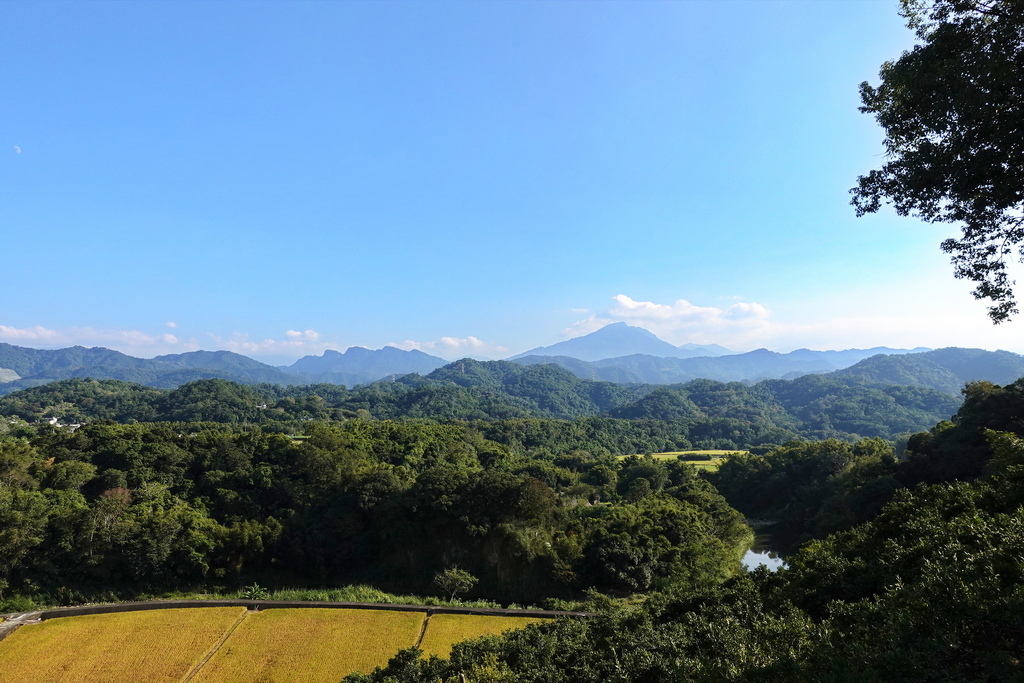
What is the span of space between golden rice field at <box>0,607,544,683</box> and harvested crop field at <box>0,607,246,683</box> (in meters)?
0.03

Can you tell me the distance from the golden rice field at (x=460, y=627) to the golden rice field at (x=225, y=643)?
35 mm

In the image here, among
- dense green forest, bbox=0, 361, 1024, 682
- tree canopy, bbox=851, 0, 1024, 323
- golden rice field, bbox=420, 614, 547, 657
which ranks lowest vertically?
golden rice field, bbox=420, 614, 547, 657

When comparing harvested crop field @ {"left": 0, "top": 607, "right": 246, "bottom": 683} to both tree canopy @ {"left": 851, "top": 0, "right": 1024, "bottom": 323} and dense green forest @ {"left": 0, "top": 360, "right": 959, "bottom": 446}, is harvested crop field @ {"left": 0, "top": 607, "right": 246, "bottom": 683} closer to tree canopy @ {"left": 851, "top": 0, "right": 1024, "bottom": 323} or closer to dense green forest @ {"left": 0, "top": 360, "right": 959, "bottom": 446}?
tree canopy @ {"left": 851, "top": 0, "right": 1024, "bottom": 323}

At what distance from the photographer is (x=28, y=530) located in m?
19.6

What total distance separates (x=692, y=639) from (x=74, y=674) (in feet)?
56.3

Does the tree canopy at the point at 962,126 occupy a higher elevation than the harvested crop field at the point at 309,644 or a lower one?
higher

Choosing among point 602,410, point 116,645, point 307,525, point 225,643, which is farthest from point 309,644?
point 602,410

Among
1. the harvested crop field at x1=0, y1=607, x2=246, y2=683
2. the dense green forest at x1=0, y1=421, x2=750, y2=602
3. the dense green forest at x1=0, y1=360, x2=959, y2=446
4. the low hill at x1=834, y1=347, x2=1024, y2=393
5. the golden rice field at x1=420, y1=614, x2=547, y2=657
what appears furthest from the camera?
the low hill at x1=834, y1=347, x2=1024, y2=393

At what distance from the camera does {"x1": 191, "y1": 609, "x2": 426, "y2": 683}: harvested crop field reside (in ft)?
43.8

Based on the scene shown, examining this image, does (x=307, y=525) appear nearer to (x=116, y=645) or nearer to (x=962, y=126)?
(x=116, y=645)

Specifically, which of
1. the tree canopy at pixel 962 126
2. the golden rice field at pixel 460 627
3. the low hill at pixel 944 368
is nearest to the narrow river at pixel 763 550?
the golden rice field at pixel 460 627

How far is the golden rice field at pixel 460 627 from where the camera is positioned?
14867 millimetres

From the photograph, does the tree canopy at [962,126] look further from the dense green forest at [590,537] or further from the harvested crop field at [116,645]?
the harvested crop field at [116,645]

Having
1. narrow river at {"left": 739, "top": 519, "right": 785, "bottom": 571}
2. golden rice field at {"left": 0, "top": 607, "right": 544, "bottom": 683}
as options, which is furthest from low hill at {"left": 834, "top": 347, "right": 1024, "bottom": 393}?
golden rice field at {"left": 0, "top": 607, "right": 544, "bottom": 683}
